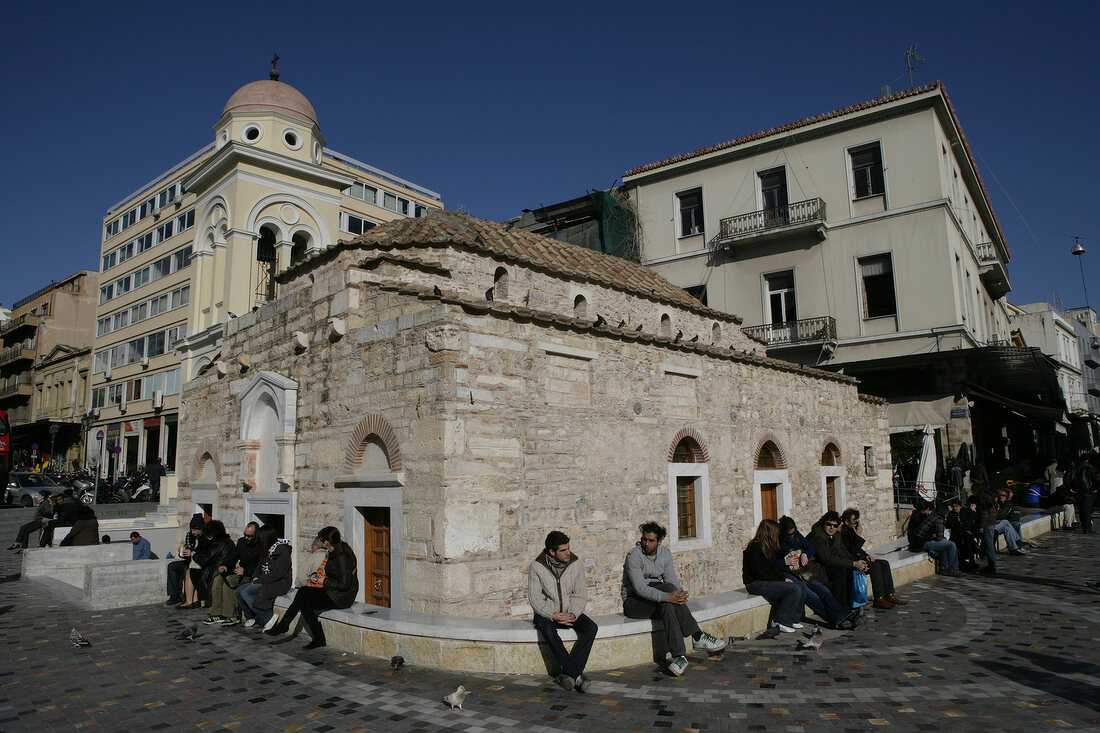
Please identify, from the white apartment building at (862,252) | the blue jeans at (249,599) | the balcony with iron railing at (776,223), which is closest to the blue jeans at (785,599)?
the blue jeans at (249,599)

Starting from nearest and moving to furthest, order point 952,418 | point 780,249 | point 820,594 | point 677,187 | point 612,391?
point 820,594, point 612,391, point 952,418, point 780,249, point 677,187

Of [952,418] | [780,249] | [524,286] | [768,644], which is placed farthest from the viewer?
[780,249]

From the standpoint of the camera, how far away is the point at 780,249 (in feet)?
62.1

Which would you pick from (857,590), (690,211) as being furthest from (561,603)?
(690,211)

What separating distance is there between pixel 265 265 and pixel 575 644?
19154 millimetres

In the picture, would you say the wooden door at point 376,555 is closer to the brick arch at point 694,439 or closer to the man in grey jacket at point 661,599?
the man in grey jacket at point 661,599

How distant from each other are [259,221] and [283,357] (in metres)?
11.8

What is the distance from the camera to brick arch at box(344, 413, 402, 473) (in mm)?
7523

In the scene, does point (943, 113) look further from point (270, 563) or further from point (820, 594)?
point (270, 563)

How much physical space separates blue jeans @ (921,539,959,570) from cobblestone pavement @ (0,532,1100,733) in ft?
8.78

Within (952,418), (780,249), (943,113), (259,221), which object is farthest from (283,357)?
(943,113)

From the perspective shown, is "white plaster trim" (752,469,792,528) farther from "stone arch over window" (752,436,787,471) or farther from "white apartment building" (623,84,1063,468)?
"white apartment building" (623,84,1063,468)

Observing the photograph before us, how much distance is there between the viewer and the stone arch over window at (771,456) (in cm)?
1173

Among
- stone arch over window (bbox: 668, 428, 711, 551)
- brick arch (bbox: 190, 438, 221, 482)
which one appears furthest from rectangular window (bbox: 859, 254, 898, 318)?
brick arch (bbox: 190, 438, 221, 482)
